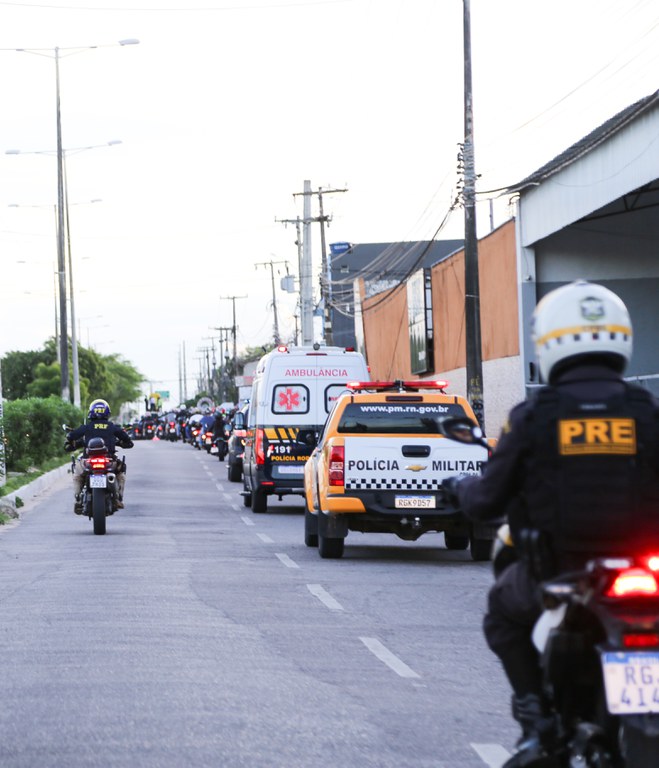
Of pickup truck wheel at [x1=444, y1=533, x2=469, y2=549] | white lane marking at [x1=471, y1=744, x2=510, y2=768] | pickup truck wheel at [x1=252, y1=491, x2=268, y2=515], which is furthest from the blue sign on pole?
white lane marking at [x1=471, y1=744, x2=510, y2=768]

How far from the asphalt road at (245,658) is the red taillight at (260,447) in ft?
18.2

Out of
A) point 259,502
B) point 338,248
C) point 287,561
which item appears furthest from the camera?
point 338,248

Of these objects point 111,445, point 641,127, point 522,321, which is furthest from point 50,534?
point 522,321

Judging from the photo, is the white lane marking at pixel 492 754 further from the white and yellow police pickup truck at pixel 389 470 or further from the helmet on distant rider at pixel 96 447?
the helmet on distant rider at pixel 96 447

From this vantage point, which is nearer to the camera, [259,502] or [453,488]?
[453,488]

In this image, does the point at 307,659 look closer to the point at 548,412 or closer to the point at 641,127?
the point at 548,412

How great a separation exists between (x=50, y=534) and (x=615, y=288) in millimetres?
20207

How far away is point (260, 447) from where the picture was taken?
24.3 m

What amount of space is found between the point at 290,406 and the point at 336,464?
346 inches

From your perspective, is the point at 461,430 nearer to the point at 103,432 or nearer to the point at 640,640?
the point at 640,640

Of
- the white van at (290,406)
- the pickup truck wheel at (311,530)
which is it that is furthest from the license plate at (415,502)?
the white van at (290,406)

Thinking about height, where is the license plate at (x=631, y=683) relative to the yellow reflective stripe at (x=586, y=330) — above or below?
below

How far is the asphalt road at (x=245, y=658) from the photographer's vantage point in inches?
279

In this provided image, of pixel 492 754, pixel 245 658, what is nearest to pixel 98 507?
pixel 245 658
